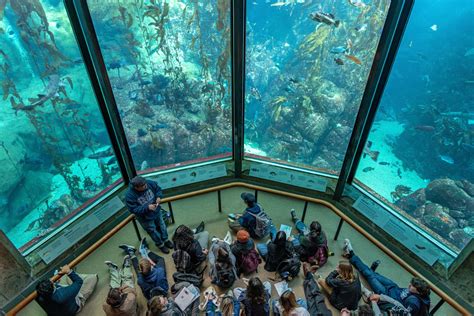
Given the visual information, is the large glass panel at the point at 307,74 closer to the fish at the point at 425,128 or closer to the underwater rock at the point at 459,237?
the fish at the point at 425,128

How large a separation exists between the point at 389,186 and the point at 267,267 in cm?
275

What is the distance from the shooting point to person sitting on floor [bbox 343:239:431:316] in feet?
11.7

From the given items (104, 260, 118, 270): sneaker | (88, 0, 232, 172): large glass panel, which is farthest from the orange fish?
(104, 260, 118, 270): sneaker

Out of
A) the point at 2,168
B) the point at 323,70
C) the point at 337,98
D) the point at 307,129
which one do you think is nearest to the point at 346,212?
the point at 307,129

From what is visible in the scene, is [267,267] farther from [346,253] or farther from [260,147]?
[260,147]

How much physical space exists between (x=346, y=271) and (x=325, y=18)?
3920mm

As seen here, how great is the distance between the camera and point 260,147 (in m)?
6.45

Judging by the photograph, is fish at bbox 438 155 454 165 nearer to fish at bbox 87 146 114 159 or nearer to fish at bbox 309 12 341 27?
fish at bbox 309 12 341 27

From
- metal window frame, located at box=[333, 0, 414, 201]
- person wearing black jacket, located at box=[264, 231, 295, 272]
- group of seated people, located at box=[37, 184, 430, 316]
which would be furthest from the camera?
person wearing black jacket, located at box=[264, 231, 295, 272]

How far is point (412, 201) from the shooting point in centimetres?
507

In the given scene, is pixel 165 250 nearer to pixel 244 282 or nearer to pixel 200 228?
pixel 200 228

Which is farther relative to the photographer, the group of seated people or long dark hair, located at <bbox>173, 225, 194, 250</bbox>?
long dark hair, located at <bbox>173, 225, 194, 250</bbox>

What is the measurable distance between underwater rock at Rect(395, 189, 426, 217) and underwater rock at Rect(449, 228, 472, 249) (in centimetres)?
62

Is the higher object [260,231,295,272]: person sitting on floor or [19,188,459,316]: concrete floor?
[260,231,295,272]: person sitting on floor
